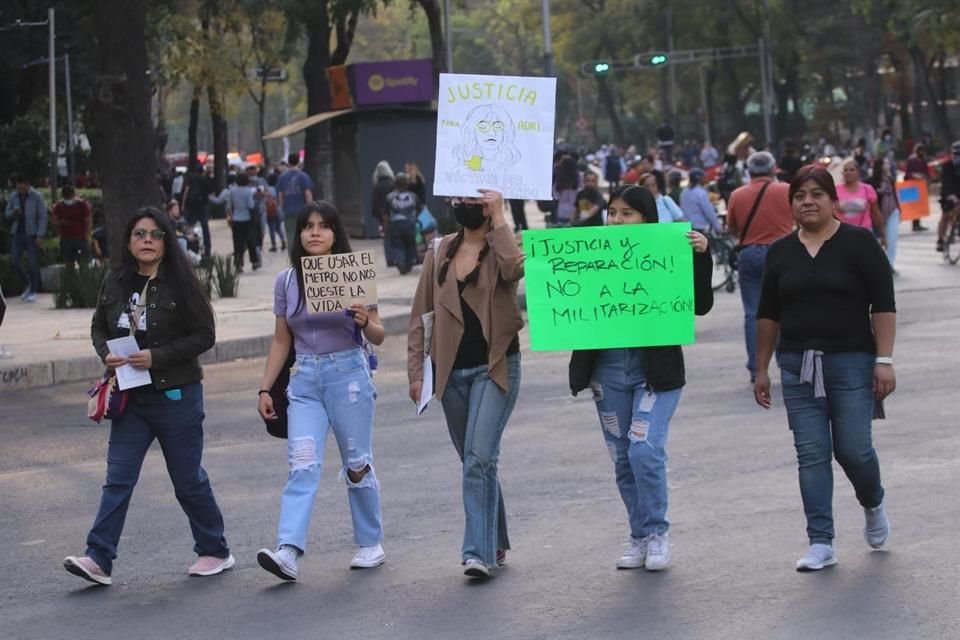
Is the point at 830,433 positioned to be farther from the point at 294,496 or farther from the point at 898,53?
the point at 898,53

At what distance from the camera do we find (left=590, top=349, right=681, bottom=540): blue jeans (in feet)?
23.4

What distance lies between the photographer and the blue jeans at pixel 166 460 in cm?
737

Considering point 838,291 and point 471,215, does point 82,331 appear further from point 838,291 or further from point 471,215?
point 838,291

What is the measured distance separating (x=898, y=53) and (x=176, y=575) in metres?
72.8

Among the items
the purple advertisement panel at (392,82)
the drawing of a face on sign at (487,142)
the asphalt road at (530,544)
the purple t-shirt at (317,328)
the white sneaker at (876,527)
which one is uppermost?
the purple advertisement panel at (392,82)

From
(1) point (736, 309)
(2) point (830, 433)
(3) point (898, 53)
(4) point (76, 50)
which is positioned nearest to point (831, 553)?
(2) point (830, 433)

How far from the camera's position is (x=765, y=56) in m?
70.6

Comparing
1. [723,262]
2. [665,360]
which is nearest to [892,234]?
[723,262]

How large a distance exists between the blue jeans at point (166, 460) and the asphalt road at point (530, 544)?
0.66 feet

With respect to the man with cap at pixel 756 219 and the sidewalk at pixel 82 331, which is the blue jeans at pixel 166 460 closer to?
the sidewalk at pixel 82 331

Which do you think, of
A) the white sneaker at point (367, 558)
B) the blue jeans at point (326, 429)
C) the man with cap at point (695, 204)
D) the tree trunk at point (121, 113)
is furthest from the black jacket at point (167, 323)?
the man with cap at point (695, 204)

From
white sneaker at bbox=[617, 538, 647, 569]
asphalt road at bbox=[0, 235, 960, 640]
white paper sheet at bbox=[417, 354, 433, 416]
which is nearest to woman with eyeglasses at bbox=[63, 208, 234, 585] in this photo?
asphalt road at bbox=[0, 235, 960, 640]

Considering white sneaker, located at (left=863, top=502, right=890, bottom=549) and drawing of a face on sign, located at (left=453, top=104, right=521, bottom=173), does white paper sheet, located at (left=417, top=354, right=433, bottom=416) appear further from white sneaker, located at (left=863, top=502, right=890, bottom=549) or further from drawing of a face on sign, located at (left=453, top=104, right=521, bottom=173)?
white sneaker, located at (left=863, top=502, right=890, bottom=549)

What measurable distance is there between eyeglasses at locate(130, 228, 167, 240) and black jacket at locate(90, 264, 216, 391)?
0.46 feet
